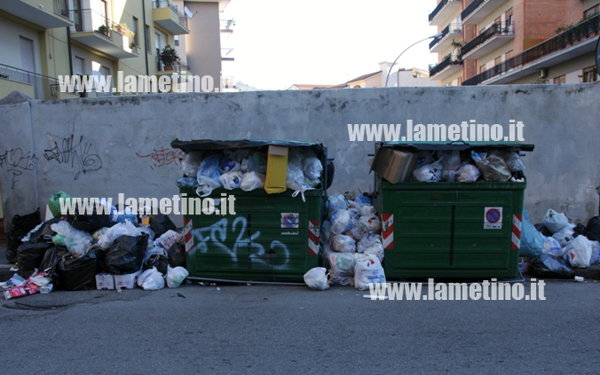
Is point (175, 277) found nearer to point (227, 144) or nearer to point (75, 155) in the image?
point (227, 144)

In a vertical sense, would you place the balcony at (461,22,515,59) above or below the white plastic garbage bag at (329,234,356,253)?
above

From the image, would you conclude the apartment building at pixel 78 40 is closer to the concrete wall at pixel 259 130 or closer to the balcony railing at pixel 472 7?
the concrete wall at pixel 259 130

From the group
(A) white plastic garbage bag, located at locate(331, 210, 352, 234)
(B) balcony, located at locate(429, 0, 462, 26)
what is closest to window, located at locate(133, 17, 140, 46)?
(A) white plastic garbage bag, located at locate(331, 210, 352, 234)

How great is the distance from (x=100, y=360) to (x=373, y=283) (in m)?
2.92

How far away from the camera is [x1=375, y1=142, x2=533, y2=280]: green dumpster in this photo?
192 inches

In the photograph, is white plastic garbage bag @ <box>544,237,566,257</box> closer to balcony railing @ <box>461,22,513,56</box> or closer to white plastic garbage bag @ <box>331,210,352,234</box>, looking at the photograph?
white plastic garbage bag @ <box>331,210,352,234</box>

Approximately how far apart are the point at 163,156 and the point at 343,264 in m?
4.14

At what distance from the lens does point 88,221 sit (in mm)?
5422

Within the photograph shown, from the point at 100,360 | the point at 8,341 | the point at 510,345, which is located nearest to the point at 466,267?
the point at 510,345

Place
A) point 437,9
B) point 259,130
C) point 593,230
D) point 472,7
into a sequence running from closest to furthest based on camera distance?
point 593,230 < point 259,130 < point 472,7 < point 437,9

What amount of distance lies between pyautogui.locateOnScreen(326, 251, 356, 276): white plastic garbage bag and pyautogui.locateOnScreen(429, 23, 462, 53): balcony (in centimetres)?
3702

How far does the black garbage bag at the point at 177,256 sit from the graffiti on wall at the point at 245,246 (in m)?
0.64

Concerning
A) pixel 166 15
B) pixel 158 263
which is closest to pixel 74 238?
pixel 158 263

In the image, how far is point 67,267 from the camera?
16.4 ft
